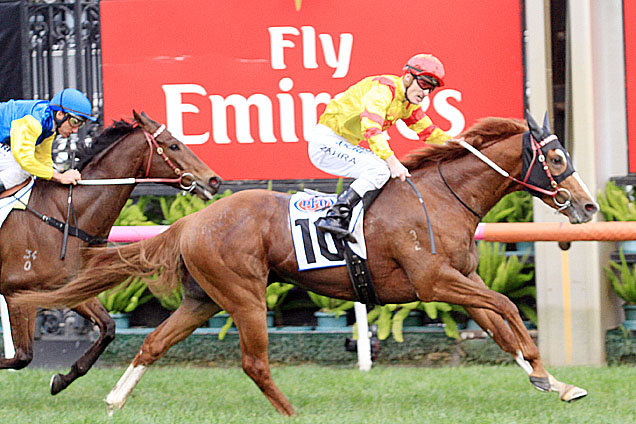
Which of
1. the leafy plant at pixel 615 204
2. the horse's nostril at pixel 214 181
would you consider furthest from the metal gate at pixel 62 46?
the leafy plant at pixel 615 204

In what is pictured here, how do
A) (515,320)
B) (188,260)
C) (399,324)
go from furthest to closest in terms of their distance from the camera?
(399,324) < (188,260) < (515,320)

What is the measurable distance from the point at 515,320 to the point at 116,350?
3583mm

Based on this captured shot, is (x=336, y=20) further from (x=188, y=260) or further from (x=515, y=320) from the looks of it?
(x=515, y=320)

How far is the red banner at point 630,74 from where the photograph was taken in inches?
254

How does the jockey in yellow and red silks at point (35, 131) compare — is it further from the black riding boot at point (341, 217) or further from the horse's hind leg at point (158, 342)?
the black riding boot at point (341, 217)

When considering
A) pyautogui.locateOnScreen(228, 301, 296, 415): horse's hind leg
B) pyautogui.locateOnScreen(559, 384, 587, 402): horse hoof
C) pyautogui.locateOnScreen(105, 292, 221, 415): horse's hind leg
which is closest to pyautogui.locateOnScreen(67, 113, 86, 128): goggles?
pyautogui.locateOnScreen(105, 292, 221, 415): horse's hind leg

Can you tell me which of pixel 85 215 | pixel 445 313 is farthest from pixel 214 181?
pixel 445 313

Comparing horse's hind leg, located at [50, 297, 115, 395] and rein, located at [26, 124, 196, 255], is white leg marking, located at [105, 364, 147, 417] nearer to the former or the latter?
horse's hind leg, located at [50, 297, 115, 395]

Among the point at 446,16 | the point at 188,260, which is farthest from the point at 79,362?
the point at 446,16

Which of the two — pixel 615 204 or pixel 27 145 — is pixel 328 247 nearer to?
pixel 27 145

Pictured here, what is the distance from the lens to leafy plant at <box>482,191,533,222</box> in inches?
257

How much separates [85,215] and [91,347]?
0.82 meters

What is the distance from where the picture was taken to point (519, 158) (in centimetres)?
465

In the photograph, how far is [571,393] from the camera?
14.5ft
